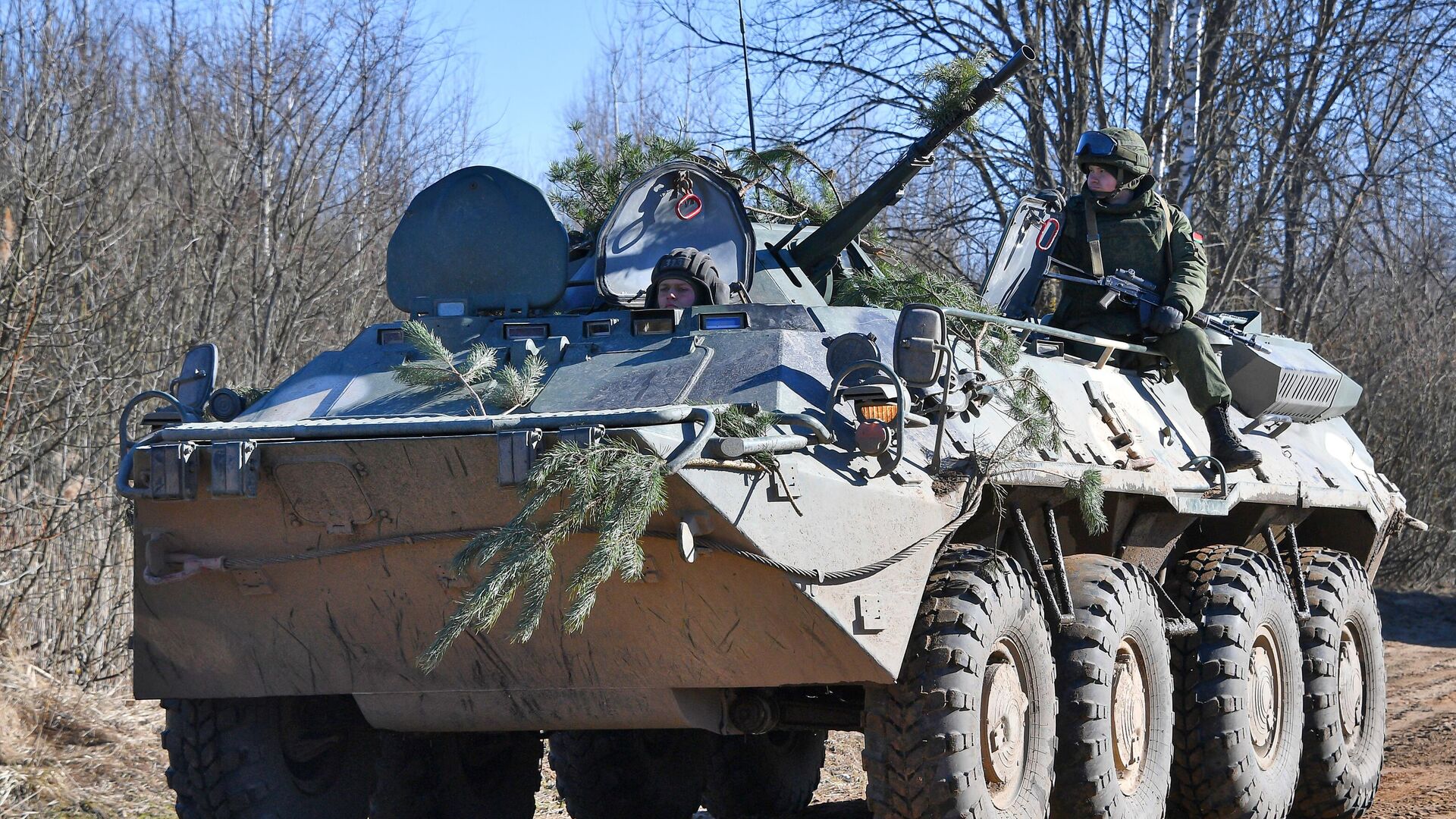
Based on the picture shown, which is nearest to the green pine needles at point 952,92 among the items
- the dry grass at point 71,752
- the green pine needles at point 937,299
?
the green pine needles at point 937,299

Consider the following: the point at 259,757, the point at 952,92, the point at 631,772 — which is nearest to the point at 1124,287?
the point at 952,92

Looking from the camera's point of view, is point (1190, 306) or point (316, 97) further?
point (316, 97)

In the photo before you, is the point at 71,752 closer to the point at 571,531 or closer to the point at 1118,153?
the point at 571,531

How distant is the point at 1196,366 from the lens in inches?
293

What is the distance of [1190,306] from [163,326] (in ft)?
19.9

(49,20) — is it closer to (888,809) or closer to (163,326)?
(163,326)

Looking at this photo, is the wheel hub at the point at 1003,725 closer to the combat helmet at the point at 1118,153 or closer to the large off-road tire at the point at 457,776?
the large off-road tire at the point at 457,776

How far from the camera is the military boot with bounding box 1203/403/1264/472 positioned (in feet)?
23.9

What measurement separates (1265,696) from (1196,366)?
1.40m

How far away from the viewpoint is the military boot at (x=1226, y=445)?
7.29 m

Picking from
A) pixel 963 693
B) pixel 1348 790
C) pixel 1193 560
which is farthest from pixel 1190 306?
pixel 963 693

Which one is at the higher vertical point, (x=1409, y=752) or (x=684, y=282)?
(x=684, y=282)

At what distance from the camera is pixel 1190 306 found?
7531mm

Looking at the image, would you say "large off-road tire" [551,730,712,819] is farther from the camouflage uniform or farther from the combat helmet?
the combat helmet
